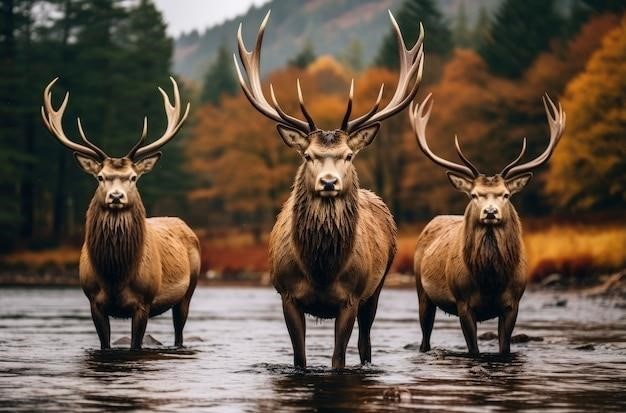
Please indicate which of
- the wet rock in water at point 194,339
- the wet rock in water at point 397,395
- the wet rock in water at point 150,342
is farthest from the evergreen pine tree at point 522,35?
the wet rock in water at point 397,395

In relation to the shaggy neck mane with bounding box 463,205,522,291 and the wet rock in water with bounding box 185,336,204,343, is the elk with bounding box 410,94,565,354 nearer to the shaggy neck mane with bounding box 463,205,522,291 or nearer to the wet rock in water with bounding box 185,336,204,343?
the shaggy neck mane with bounding box 463,205,522,291

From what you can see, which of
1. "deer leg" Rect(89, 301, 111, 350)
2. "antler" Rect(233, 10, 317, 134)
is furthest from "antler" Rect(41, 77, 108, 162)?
"antler" Rect(233, 10, 317, 134)

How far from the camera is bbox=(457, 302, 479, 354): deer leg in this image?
13695mm

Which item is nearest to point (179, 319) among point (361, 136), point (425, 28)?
point (361, 136)

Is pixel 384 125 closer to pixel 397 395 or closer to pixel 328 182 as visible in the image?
pixel 328 182

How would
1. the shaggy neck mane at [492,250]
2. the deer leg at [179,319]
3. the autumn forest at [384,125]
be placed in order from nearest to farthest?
the shaggy neck mane at [492,250]
the deer leg at [179,319]
the autumn forest at [384,125]

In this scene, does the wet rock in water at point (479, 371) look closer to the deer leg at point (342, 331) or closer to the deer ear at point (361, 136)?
the deer leg at point (342, 331)

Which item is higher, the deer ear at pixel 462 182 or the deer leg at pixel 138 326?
the deer ear at pixel 462 182

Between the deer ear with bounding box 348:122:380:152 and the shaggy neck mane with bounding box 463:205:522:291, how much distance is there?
2174 mm

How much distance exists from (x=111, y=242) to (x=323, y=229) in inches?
122

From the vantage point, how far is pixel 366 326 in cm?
1353

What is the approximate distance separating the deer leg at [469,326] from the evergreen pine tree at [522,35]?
48047 mm

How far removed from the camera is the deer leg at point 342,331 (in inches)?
464

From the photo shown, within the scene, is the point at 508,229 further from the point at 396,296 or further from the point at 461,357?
the point at 396,296
